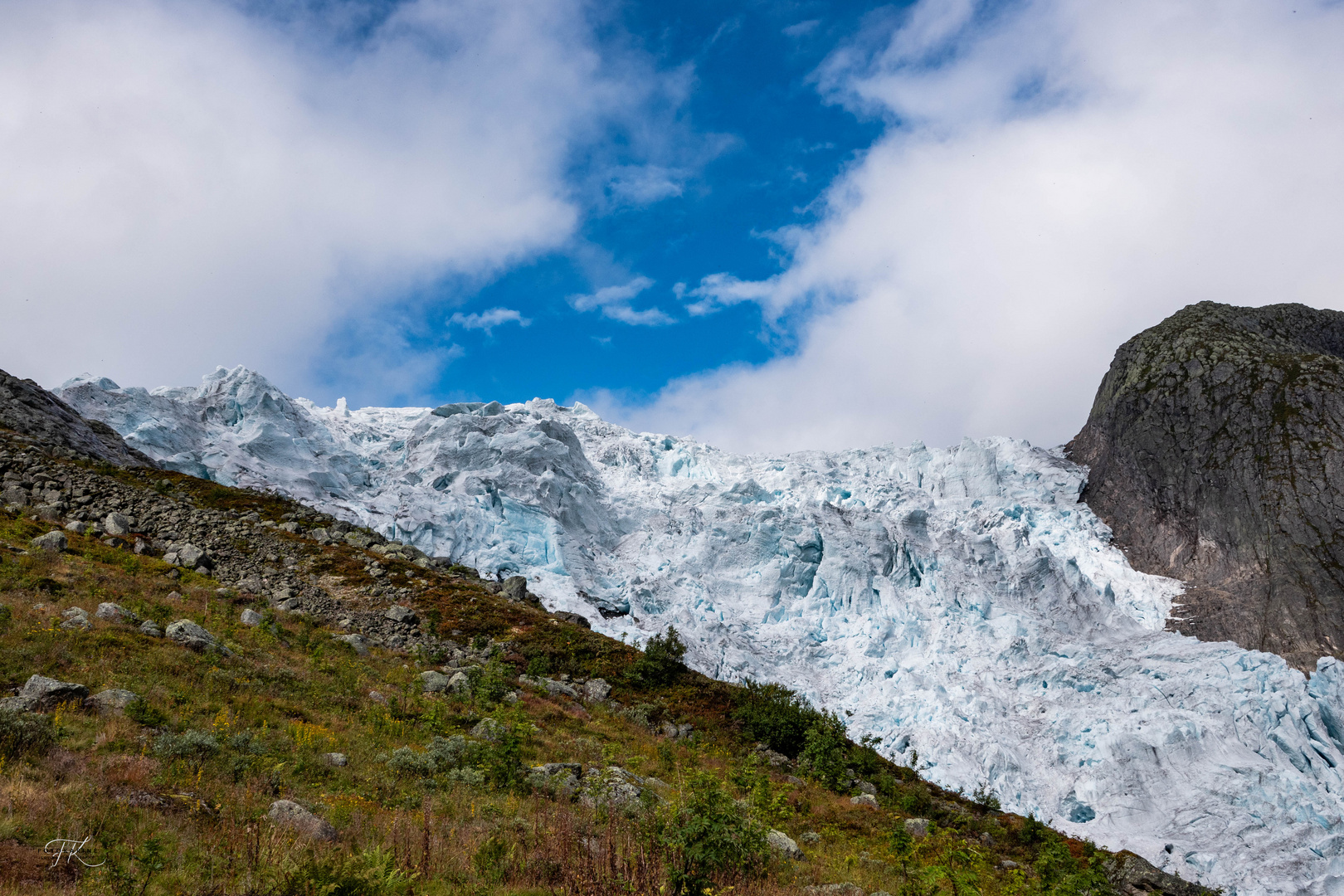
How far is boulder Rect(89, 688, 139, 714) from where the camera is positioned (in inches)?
291

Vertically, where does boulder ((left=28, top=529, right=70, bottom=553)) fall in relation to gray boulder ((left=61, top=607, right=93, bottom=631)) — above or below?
above

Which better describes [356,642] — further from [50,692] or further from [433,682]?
[50,692]

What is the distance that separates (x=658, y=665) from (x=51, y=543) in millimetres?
14682

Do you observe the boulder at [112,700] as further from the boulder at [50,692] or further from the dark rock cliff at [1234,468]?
the dark rock cliff at [1234,468]

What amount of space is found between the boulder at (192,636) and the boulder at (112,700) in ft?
7.33

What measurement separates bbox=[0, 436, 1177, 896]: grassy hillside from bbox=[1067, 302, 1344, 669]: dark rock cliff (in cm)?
2945

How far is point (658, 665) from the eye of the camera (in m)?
21.1

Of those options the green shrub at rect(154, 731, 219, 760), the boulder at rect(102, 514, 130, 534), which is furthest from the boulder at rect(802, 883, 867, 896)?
the boulder at rect(102, 514, 130, 534)

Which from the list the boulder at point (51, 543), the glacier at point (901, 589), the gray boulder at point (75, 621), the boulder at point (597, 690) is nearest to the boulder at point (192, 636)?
the gray boulder at point (75, 621)

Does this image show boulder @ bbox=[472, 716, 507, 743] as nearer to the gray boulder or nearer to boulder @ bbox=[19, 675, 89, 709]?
boulder @ bbox=[19, 675, 89, 709]

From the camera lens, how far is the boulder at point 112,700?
739 centimetres

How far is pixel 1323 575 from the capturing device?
37156mm

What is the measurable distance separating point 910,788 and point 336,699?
538 inches

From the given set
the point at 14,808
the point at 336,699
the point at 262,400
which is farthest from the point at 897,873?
the point at 262,400
